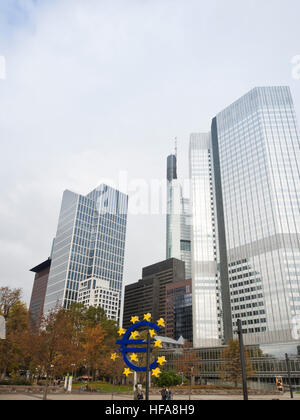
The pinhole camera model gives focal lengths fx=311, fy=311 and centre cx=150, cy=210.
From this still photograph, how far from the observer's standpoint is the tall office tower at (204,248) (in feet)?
440

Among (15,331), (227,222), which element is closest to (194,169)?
(227,222)

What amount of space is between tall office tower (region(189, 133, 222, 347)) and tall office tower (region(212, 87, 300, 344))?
9.35m

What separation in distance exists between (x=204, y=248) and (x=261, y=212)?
36569mm

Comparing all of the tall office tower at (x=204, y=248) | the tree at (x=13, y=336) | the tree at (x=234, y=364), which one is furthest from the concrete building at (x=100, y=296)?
the tree at (x=13, y=336)

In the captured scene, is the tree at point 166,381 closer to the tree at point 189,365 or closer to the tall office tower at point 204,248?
the tree at point 189,365

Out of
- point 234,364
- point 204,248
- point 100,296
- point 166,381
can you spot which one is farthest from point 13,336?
point 100,296

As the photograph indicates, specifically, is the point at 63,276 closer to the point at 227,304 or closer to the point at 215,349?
the point at 227,304

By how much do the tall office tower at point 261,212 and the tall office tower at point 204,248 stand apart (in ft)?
30.7

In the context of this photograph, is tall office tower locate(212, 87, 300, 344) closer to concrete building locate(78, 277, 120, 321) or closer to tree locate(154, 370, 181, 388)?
tree locate(154, 370, 181, 388)

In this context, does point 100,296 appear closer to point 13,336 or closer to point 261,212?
point 261,212

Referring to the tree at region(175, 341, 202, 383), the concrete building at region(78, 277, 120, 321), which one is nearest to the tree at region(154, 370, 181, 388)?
the tree at region(175, 341, 202, 383)

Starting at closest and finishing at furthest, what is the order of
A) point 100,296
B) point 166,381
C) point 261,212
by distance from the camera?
point 166,381 < point 261,212 < point 100,296

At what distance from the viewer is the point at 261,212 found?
122812 mm
